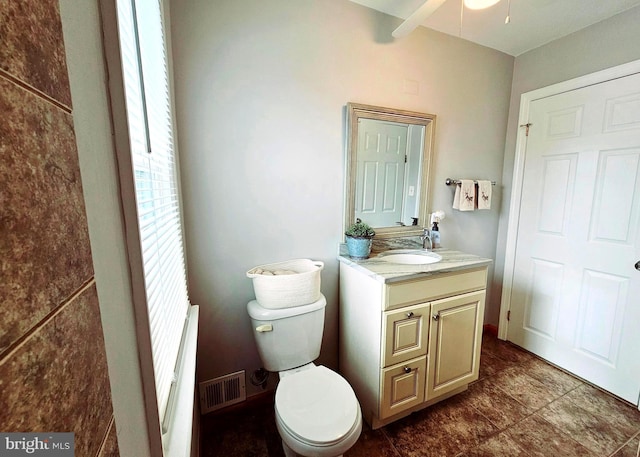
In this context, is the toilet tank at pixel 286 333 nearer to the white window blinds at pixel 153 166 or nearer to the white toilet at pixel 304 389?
the white toilet at pixel 304 389

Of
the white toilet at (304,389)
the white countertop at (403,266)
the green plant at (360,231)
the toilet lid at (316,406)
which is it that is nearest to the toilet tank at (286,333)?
the white toilet at (304,389)

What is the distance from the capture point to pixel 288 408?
1.09 metres

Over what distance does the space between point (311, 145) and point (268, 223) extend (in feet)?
1.72

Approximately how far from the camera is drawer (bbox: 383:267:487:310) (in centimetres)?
131

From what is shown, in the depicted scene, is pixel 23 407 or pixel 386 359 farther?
pixel 386 359

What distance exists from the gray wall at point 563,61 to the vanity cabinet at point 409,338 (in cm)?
100

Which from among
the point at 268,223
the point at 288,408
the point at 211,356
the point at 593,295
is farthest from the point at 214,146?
the point at 593,295

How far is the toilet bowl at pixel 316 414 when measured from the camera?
96cm

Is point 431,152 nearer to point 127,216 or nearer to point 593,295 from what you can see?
point 593,295

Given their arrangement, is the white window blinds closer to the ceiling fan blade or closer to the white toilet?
the white toilet

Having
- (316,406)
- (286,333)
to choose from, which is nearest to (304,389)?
(316,406)

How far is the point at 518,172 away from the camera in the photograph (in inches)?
83.4

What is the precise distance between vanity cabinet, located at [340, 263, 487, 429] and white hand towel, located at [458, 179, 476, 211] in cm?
63

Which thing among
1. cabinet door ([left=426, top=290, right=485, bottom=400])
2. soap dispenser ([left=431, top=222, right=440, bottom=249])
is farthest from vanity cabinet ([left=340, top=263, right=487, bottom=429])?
soap dispenser ([left=431, top=222, right=440, bottom=249])
